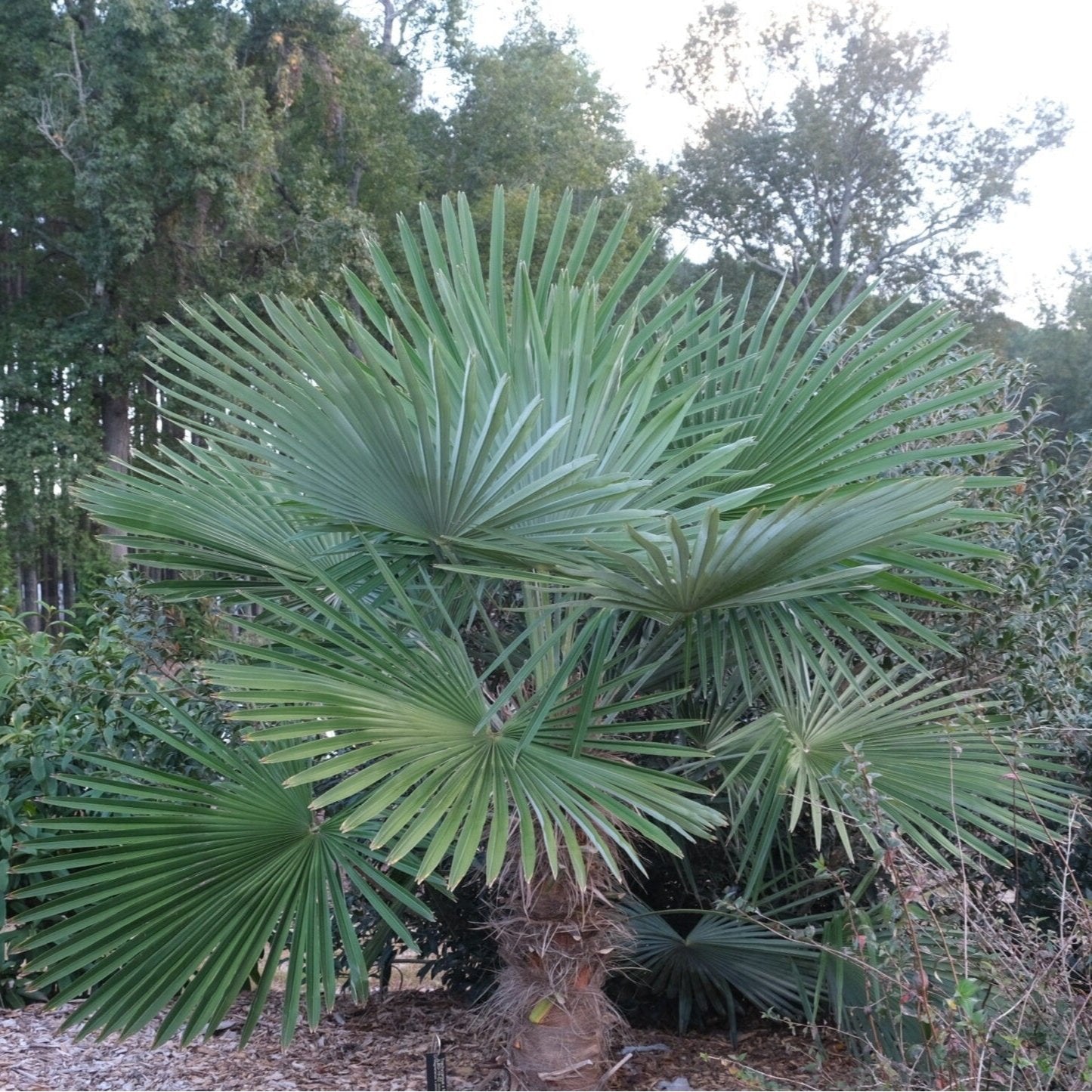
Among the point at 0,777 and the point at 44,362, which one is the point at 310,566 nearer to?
the point at 0,777

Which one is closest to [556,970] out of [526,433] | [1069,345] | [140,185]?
[526,433]

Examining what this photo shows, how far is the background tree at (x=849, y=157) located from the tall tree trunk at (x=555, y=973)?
80.4ft

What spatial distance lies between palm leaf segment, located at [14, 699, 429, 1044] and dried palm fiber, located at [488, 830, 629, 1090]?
0.36 meters

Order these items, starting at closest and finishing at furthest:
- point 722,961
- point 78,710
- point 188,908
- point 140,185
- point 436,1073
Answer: point 188,908 → point 436,1073 → point 722,961 → point 78,710 → point 140,185

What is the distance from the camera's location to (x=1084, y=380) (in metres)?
24.7

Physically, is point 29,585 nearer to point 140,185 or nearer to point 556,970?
point 140,185

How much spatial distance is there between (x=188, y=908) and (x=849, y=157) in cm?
2798

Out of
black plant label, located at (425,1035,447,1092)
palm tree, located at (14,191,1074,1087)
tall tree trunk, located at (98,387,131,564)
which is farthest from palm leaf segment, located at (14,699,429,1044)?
tall tree trunk, located at (98,387,131,564)

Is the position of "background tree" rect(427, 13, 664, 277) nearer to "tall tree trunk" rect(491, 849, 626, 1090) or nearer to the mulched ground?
the mulched ground

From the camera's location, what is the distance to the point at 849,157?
89.2ft

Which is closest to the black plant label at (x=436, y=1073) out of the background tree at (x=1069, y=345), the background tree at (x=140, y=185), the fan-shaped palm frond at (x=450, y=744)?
the fan-shaped palm frond at (x=450, y=744)

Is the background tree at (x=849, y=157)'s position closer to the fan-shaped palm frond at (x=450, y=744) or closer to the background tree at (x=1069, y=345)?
the background tree at (x=1069, y=345)

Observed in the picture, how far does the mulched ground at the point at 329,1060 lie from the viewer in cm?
364

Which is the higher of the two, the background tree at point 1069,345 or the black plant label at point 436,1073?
the background tree at point 1069,345
